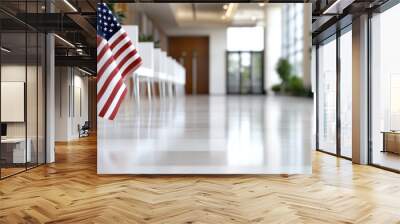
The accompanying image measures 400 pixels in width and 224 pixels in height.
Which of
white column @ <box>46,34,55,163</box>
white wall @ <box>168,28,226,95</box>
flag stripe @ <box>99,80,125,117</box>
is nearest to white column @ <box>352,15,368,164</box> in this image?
flag stripe @ <box>99,80,125,117</box>

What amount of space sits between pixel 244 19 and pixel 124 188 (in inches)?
840

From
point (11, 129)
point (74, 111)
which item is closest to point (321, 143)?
point (74, 111)

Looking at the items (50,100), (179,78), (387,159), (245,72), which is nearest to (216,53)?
(245,72)

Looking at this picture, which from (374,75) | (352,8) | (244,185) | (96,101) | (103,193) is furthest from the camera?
(374,75)

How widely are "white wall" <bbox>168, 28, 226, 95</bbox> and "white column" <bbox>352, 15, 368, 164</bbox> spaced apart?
21.5 m

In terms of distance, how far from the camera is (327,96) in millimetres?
5297

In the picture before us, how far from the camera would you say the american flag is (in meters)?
4.30

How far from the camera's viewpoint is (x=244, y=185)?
4020 millimetres

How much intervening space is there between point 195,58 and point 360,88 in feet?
72.3

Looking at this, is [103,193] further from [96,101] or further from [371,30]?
[371,30]

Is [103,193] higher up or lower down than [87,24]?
lower down

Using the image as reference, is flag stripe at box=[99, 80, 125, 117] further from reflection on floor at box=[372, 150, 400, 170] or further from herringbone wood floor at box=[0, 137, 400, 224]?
reflection on floor at box=[372, 150, 400, 170]

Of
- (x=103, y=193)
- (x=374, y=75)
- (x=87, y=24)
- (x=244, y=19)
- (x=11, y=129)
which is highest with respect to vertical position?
(x=244, y=19)

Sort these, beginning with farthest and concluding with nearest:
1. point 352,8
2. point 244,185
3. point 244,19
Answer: point 244,19 < point 352,8 < point 244,185
